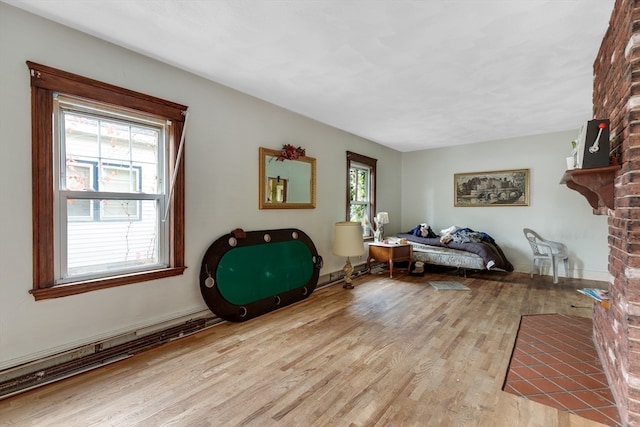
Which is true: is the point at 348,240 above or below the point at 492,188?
below

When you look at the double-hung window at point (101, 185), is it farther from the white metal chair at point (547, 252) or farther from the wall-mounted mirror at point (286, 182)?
the white metal chair at point (547, 252)

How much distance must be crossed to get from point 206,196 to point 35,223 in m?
1.32

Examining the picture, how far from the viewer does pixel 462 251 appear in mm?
5094

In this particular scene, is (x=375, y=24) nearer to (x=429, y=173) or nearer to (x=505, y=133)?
(x=505, y=133)

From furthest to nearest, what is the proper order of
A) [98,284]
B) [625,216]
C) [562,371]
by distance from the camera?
[98,284] < [562,371] < [625,216]

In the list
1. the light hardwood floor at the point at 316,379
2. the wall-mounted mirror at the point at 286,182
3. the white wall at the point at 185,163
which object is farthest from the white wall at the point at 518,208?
the wall-mounted mirror at the point at 286,182

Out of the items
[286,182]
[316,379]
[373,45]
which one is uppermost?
[373,45]

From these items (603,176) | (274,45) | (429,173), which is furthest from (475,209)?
(274,45)

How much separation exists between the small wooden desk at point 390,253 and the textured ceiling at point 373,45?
7.92ft

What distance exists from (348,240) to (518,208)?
360cm

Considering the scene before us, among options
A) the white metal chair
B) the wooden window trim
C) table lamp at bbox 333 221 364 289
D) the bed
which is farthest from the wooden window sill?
the white metal chair

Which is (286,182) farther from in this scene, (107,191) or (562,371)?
(562,371)

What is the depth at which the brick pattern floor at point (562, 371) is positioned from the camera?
1828 mm

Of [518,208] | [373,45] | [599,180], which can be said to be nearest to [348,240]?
[373,45]
